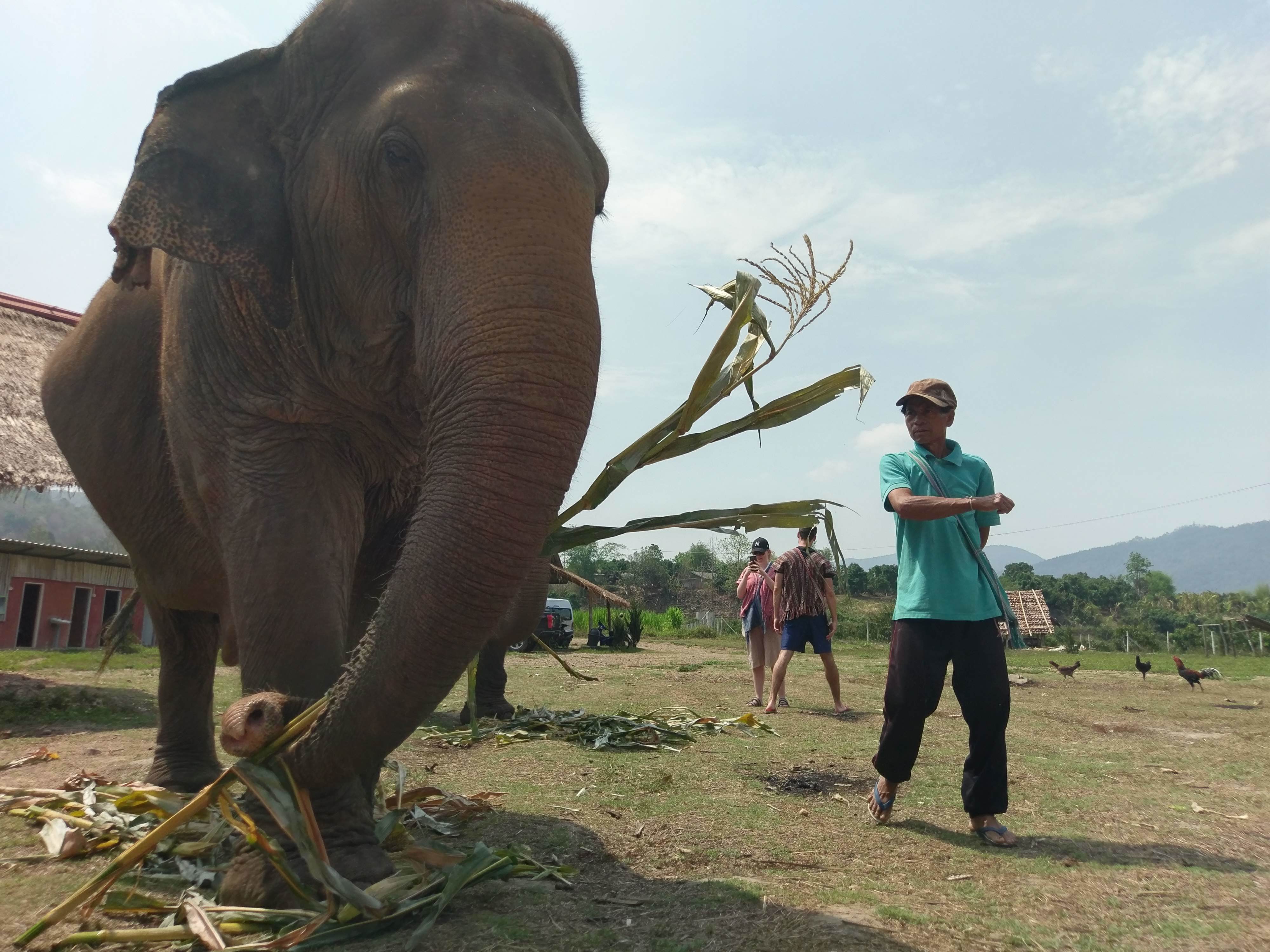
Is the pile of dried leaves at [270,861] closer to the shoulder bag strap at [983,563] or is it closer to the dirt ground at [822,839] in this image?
the dirt ground at [822,839]

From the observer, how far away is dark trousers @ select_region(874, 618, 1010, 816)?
4.31 m

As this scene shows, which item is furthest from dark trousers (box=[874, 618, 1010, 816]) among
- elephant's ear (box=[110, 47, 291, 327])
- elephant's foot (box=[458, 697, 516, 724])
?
elephant's foot (box=[458, 697, 516, 724])

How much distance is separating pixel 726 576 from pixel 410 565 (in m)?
75.5

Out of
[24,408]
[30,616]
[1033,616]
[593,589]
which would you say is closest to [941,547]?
[593,589]

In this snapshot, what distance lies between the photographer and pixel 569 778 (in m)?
5.36

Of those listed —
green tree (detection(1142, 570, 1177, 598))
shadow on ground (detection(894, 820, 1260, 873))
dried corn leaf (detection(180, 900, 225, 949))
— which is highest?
green tree (detection(1142, 570, 1177, 598))

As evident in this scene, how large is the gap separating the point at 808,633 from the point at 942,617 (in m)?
5.27

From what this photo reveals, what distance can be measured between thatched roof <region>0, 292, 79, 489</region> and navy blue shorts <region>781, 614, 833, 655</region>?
7.24 metres

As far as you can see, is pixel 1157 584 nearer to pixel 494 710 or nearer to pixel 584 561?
pixel 584 561

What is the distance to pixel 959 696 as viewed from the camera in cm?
450

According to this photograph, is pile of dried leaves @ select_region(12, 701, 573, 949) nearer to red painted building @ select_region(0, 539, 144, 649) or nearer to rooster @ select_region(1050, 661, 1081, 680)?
rooster @ select_region(1050, 661, 1081, 680)

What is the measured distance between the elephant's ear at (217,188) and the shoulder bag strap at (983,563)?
302cm

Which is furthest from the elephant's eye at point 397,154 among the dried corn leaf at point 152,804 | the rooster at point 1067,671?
the rooster at point 1067,671

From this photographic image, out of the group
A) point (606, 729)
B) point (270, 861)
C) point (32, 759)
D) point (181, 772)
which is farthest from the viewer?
point (606, 729)
